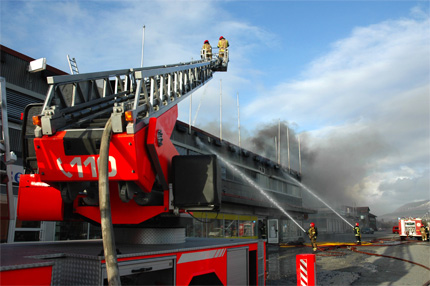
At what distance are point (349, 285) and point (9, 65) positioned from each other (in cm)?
1169

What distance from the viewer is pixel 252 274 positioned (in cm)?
612

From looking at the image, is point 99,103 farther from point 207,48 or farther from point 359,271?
point 207,48

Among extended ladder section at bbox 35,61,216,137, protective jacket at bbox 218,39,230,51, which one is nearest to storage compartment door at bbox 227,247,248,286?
extended ladder section at bbox 35,61,216,137

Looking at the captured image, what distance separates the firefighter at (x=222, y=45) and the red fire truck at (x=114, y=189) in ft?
41.9

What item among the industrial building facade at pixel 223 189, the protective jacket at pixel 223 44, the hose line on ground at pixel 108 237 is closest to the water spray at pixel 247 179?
the industrial building facade at pixel 223 189

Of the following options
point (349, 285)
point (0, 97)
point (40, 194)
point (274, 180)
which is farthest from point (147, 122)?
point (274, 180)

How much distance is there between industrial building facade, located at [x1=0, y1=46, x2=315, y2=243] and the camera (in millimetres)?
10844

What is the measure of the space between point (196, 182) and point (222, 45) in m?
15.1

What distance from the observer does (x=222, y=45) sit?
728 inches

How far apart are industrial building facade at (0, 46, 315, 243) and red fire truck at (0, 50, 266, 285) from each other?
1.50 feet

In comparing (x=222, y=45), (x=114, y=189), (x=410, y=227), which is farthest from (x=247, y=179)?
(x=114, y=189)

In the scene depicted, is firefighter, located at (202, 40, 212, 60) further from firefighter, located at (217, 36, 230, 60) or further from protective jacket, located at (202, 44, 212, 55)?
firefighter, located at (217, 36, 230, 60)

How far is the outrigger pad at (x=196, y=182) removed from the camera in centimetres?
443

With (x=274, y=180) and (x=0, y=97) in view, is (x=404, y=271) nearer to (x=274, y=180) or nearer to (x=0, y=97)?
(x=0, y=97)
